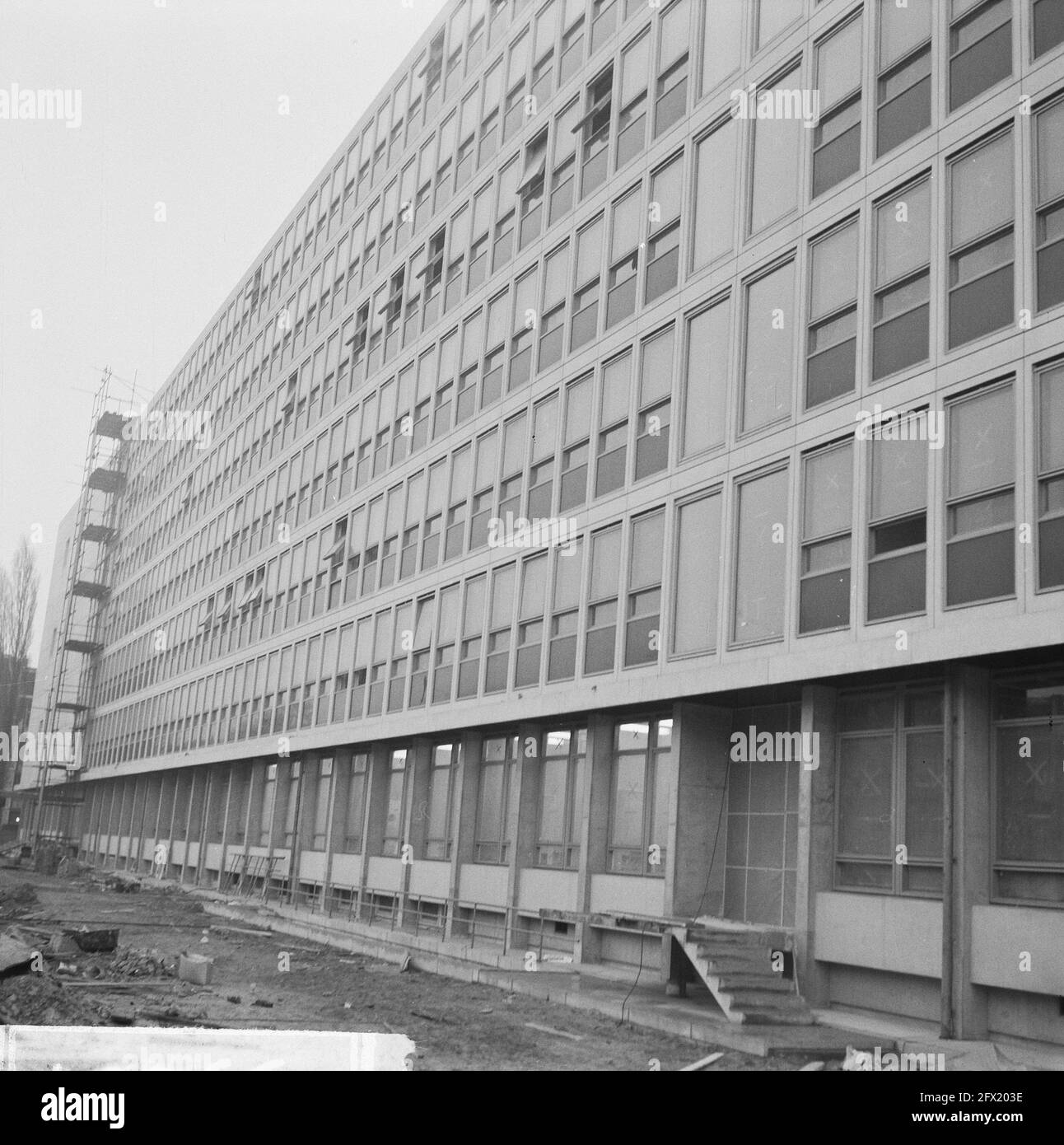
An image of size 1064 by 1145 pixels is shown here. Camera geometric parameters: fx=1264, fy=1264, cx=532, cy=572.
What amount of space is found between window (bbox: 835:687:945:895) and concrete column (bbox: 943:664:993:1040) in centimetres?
67

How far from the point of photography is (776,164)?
1969cm

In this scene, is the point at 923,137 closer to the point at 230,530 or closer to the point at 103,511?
the point at 230,530

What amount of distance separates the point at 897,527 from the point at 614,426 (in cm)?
808

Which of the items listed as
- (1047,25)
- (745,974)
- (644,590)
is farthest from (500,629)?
(1047,25)

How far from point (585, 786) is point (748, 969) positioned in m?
6.52

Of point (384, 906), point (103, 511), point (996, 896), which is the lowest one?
point (384, 906)

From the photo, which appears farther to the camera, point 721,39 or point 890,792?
point 721,39

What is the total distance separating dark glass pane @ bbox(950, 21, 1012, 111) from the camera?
15594mm

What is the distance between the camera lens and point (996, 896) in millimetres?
14000

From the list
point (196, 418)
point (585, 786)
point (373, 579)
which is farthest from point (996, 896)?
point (196, 418)

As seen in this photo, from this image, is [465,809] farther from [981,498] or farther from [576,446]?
[981,498]

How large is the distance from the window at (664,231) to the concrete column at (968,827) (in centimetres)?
992

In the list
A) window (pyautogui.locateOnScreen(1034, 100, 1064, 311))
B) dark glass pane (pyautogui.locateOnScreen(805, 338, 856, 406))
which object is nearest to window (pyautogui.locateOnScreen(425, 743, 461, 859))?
dark glass pane (pyautogui.locateOnScreen(805, 338, 856, 406))
